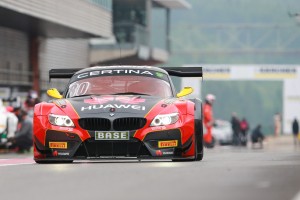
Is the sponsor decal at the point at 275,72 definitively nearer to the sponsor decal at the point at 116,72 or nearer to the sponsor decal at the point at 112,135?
the sponsor decal at the point at 116,72

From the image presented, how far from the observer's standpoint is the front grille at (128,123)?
1255 cm

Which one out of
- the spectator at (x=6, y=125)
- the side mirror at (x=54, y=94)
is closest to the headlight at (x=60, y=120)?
the side mirror at (x=54, y=94)

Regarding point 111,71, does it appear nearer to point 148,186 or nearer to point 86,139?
point 86,139

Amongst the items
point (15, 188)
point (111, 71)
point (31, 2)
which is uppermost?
point (31, 2)

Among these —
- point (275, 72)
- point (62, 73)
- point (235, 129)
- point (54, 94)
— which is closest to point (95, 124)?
point (54, 94)

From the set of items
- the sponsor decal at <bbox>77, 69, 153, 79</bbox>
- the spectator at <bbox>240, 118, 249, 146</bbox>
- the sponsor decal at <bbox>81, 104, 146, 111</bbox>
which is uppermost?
the sponsor decal at <bbox>77, 69, 153, 79</bbox>

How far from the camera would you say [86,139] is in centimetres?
1256

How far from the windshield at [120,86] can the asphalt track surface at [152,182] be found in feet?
6.56

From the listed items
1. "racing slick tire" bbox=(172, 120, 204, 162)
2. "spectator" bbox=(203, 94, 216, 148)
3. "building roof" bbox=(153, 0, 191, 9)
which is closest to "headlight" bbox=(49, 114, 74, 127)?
"racing slick tire" bbox=(172, 120, 204, 162)

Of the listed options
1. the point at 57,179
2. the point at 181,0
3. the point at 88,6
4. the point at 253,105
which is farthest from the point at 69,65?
the point at 253,105

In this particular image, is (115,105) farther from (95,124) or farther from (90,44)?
(90,44)

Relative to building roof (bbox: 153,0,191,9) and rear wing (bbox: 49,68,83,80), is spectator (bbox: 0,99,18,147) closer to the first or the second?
rear wing (bbox: 49,68,83,80)

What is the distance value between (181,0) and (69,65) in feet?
49.1

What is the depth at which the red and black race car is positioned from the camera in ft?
41.2
